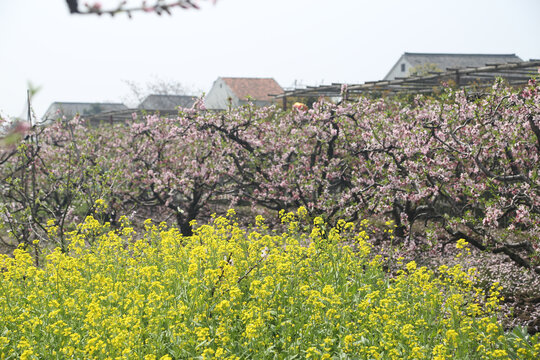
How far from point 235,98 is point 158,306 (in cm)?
5008

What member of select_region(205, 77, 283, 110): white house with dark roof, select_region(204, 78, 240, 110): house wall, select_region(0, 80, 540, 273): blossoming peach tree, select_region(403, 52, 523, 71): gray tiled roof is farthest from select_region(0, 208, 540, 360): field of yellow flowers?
select_region(403, 52, 523, 71): gray tiled roof

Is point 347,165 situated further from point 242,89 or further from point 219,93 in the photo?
point 219,93

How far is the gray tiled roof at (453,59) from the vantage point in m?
55.1

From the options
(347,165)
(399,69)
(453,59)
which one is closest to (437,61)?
(453,59)

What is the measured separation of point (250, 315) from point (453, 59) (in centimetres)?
5863

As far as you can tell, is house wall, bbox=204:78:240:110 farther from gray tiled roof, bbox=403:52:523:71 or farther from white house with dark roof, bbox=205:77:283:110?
gray tiled roof, bbox=403:52:523:71

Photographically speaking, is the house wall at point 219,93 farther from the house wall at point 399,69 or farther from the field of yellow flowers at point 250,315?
the field of yellow flowers at point 250,315

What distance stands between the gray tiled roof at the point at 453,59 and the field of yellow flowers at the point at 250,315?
51.0 metres

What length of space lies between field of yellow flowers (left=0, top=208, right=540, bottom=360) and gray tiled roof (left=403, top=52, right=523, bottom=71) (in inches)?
2006

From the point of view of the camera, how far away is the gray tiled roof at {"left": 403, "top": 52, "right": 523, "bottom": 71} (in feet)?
181

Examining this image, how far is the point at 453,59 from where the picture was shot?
57062mm

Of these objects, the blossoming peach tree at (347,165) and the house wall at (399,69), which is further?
the house wall at (399,69)

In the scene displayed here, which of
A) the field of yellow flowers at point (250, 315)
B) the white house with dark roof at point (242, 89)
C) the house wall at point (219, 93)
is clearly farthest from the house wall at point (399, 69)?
the field of yellow flowers at point (250, 315)

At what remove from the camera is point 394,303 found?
5.32 metres
